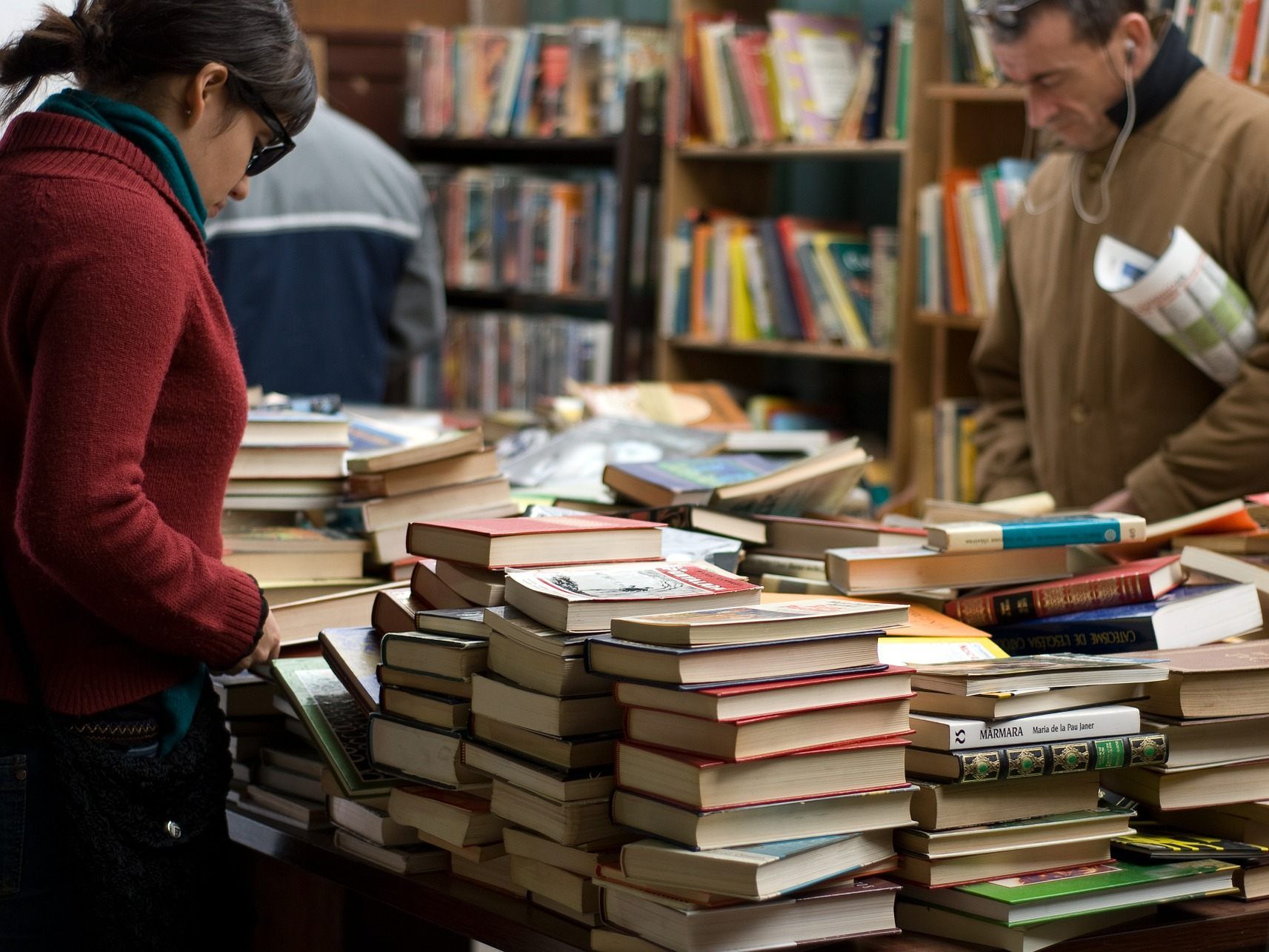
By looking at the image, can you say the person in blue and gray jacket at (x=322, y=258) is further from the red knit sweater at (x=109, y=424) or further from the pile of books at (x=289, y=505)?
the red knit sweater at (x=109, y=424)

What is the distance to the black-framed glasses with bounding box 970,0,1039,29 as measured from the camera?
215cm

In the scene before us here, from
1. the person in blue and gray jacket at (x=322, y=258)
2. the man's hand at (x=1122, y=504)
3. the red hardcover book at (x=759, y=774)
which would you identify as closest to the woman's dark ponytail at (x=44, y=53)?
the red hardcover book at (x=759, y=774)

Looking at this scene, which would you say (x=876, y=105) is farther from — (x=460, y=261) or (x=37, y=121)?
(x=37, y=121)

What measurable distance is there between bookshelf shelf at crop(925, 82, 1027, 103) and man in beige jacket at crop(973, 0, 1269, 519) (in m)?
0.66

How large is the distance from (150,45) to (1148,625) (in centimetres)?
101

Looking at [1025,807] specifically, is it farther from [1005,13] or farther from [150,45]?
[1005,13]

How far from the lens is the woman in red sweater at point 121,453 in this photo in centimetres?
106

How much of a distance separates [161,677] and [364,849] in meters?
0.23

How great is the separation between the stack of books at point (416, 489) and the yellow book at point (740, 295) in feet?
7.34

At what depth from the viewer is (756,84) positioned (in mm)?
3691

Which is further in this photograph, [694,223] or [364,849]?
[694,223]

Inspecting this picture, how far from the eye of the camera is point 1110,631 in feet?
4.48

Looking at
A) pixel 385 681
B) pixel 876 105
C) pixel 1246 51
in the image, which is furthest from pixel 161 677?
pixel 876 105

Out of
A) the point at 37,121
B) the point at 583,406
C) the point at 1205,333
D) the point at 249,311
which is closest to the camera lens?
the point at 37,121
